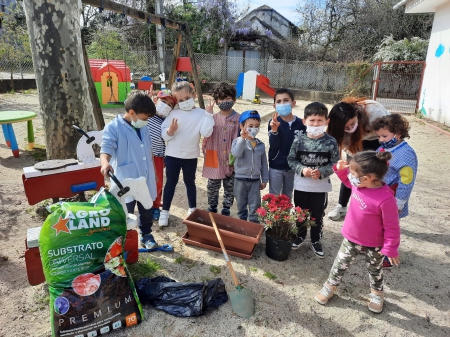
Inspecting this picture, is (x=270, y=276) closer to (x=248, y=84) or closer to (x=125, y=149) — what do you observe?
(x=125, y=149)

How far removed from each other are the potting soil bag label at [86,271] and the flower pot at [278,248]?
4.30 ft

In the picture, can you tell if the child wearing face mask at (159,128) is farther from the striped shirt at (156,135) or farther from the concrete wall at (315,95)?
the concrete wall at (315,95)

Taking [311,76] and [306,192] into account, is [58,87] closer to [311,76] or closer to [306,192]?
[306,192]

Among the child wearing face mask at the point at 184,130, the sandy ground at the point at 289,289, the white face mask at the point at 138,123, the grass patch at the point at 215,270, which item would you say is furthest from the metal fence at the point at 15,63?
the grass patch at the point at 215,270

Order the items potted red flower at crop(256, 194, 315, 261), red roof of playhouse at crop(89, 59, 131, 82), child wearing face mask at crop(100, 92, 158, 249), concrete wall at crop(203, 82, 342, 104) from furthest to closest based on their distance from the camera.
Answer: concrete wall at crop(203, 82, 342, 104) < red roof of playhouse at crop(89, 59, 131, 82) < potted red flower at crop(256, 194, 315, 261) < child wearing face mask at crop(100, 92, 158, 249)

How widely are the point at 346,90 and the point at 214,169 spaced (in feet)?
45.7

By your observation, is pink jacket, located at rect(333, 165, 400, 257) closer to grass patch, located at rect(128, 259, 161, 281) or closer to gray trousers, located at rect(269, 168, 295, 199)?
gray trousers, located at rect(269, 168, 295, 199)

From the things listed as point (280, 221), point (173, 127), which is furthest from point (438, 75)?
point (173, 127)

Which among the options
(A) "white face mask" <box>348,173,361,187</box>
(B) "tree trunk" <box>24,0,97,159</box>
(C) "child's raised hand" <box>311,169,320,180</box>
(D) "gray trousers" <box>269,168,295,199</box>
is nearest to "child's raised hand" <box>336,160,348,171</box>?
(A) "white face mask" <box>348,173,361,187</box>

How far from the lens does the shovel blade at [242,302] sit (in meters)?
2.27

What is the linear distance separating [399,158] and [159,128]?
2.39 meters

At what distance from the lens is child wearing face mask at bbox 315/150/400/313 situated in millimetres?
2080

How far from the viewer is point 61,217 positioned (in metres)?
2.00

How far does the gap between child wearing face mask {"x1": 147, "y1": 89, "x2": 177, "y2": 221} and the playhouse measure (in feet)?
20.8
